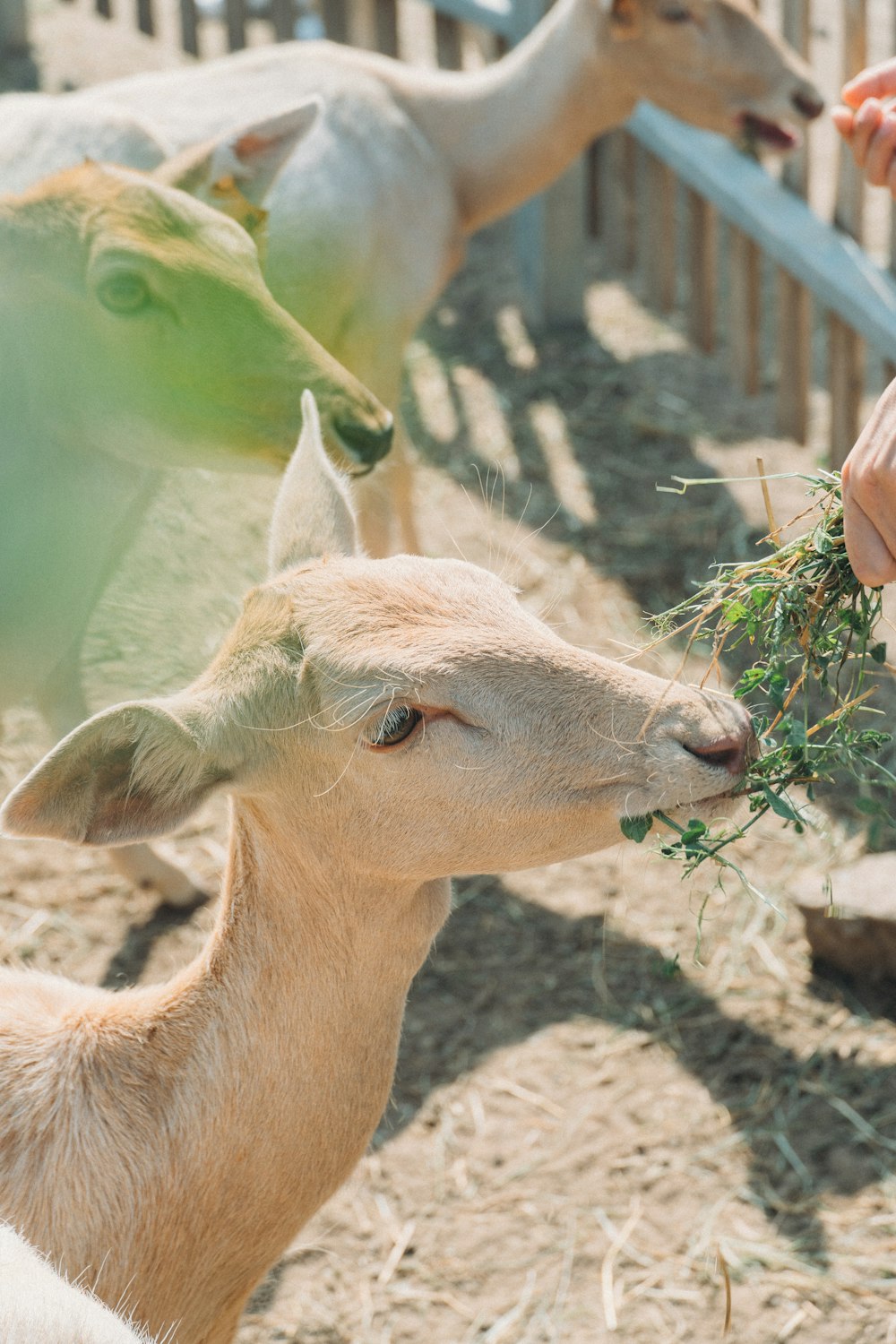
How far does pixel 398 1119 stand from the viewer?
13.5 ft

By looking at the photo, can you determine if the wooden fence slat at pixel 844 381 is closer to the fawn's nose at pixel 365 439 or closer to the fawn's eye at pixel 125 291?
the fawn's nose at pixel 365 439

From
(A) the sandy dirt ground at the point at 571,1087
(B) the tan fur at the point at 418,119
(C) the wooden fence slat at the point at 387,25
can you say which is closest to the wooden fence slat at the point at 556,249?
(C) the wooden fence slat at the point at 387,25

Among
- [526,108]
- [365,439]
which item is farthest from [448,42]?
[365,439]

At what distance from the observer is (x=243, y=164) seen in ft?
11.9

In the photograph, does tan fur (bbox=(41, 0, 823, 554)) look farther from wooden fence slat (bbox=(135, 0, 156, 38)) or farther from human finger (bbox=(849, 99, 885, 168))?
wooden fence slat (bbox=(135, 0, 156, 38))

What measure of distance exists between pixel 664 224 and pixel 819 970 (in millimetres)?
5118

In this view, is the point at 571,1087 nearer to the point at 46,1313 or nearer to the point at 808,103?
the point at 46,1313

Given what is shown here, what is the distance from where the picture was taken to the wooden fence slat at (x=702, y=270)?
7707mm

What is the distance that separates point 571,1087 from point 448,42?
6952 millimetres

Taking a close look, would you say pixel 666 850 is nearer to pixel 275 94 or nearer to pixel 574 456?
pixel 275 94

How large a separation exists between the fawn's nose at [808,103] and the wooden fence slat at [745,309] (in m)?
1.22

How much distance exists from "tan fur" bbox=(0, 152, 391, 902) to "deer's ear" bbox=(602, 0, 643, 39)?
2.91 m

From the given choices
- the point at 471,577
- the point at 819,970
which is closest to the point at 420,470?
the point at 819,970

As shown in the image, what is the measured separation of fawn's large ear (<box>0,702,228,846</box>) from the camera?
2291mm
